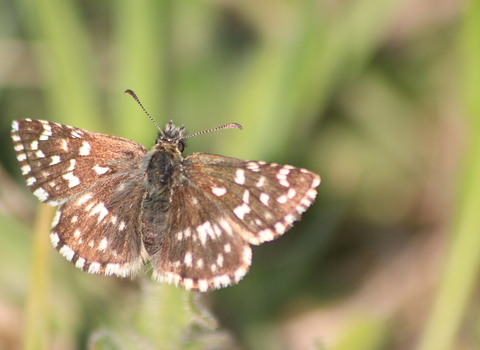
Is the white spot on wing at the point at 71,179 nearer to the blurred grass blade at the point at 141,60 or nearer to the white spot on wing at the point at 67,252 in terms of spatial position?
the white spot on wing at the point at 67,252

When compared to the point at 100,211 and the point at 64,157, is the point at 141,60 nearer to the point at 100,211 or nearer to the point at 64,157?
the point at 64,157

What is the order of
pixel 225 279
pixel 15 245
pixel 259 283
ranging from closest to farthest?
pixel 225 279 → pixel 15 245 → pixel 259 283

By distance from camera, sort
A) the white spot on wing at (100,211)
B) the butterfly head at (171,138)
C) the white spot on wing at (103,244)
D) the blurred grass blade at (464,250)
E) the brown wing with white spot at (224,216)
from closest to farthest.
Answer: the brown wing with white spot at (224,216), the white spot on wing at (103,244), the white spot on wing at (100,211), the butterfly head at (171,138), the blurred grass blade at (464,250)

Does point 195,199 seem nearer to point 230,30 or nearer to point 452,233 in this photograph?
point 452,233

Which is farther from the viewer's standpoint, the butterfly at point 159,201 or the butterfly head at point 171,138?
the butterfly head at point 171,138

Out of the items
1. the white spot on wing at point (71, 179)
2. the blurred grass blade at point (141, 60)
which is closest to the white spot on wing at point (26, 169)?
the white spot on wing at point (71, 179)

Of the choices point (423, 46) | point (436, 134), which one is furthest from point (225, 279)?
point (423, 46)

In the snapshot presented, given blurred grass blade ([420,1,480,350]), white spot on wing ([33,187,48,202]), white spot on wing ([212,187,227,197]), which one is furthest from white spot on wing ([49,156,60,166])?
blurred grass blade ([420,1,480,350])
